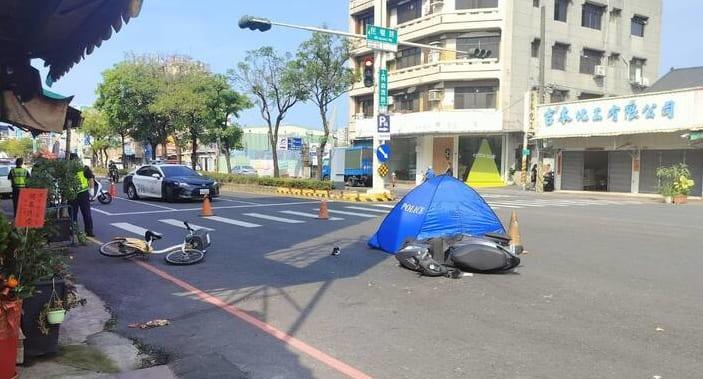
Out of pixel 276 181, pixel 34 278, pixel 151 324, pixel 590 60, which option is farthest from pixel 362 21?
pixel 34 278

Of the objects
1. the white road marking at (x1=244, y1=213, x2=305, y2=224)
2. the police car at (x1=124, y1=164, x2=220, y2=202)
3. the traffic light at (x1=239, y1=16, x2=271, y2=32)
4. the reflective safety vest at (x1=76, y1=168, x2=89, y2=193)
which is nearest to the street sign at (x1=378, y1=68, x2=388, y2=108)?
the traffic light at (x1=239, y1=16, x2=271, y2=32)

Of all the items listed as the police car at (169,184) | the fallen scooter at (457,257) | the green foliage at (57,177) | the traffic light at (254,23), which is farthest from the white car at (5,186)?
the fallen scooter at (457,257)

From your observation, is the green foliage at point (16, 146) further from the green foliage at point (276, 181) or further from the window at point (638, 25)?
the window at point (638, 25)

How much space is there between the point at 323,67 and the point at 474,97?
1410 centimetres

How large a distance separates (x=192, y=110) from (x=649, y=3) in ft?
122

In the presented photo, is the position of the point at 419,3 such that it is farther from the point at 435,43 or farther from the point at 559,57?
the point at 559,57

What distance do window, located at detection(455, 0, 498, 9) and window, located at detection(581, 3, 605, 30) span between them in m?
8.07

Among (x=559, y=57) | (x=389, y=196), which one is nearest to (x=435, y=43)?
(x=559, y=57)

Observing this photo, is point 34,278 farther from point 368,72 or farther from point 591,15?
point 591,15

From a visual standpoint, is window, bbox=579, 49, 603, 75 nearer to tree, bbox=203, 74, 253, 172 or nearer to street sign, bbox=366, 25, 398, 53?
tree, bbox=203, 74, 253, 172

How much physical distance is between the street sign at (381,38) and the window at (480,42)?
63.4ft

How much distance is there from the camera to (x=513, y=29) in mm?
39812

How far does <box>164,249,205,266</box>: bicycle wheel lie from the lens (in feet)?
31.3

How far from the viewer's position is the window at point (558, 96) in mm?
41812
